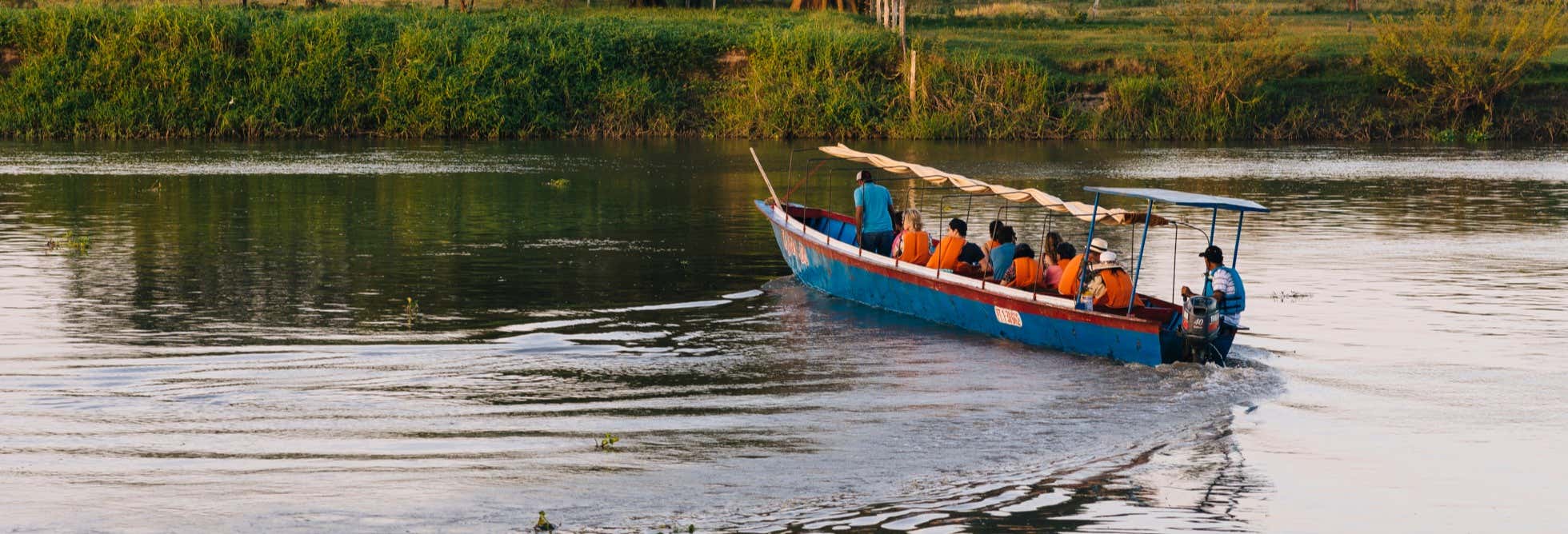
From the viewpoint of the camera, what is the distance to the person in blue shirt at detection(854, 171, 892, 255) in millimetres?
21172

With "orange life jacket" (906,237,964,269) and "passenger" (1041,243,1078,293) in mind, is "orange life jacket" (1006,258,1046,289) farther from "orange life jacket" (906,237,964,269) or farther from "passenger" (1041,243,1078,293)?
"orange life jacket" (906,237,964,269)

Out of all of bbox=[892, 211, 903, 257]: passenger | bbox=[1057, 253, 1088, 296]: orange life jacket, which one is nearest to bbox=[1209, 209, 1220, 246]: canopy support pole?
bbox=[1057, 253, 1088, 296]: orange life jacket

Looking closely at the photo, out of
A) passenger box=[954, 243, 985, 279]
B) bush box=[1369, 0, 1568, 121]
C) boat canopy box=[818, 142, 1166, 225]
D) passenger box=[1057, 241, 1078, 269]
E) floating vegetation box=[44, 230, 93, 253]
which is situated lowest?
floating vegetation box=[44, 230, 93, 253]

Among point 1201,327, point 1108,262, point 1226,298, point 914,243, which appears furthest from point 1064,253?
point 1201,327

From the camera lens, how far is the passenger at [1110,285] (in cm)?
1630

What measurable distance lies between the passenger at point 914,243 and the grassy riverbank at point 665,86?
35091 mm

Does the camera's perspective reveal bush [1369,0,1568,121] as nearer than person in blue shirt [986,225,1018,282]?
No

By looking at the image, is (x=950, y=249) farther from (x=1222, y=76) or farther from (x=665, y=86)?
(x=665, y=86)

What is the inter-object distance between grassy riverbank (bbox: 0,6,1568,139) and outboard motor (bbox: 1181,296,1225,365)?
39.2 metres

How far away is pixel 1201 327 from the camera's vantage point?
15.6m

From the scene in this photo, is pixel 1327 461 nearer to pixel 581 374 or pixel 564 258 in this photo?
pixel 581 374

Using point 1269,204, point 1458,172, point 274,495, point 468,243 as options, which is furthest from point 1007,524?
point 1458,172

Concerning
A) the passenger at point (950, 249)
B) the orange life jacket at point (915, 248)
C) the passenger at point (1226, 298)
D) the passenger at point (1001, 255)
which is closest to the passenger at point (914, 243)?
the orange life jacket at point (915, 248)

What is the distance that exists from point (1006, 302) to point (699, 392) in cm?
383
